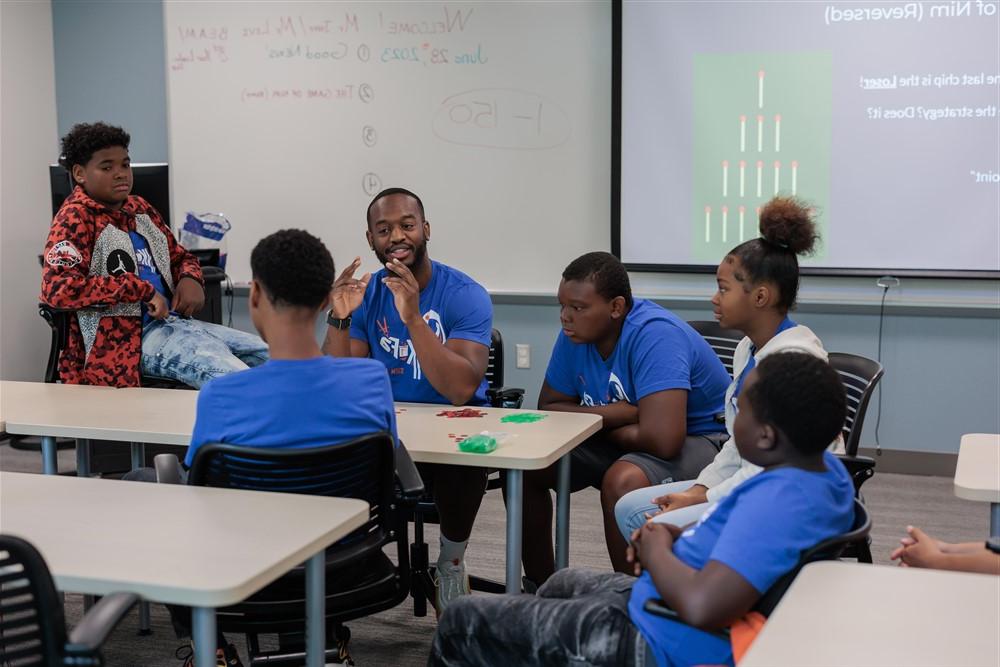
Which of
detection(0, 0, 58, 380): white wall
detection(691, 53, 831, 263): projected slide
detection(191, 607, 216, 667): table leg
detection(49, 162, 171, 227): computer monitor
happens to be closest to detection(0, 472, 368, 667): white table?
detection(191, 607, 216, 667): table leg

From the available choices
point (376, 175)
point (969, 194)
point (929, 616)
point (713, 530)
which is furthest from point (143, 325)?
point (969, 194)

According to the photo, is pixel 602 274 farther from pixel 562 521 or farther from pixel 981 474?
pixel 981 474

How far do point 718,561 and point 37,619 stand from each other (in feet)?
3.18

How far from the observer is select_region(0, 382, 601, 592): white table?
241 centimetres

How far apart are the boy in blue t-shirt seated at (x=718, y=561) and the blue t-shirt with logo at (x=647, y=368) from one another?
98 centimetres

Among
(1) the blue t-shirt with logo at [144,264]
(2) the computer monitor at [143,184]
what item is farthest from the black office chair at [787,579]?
(2) the computer monitor at [143,184]

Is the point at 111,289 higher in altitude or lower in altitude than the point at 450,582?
higher

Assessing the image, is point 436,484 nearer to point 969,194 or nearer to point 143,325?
point 143,325

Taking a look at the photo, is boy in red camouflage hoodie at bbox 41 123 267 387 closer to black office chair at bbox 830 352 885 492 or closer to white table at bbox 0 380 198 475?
white table at bbox 0 380 198 475

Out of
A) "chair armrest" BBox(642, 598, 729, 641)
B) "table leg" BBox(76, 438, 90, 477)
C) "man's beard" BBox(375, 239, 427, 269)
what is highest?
"man's beard" BBox(375, 239, 427, 269)

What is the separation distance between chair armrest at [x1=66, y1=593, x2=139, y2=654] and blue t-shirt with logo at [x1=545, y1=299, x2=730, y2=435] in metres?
1.62

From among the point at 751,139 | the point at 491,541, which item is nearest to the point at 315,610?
the point at 491,541

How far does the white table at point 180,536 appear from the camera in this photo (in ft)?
5.02

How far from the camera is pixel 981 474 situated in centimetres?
222
